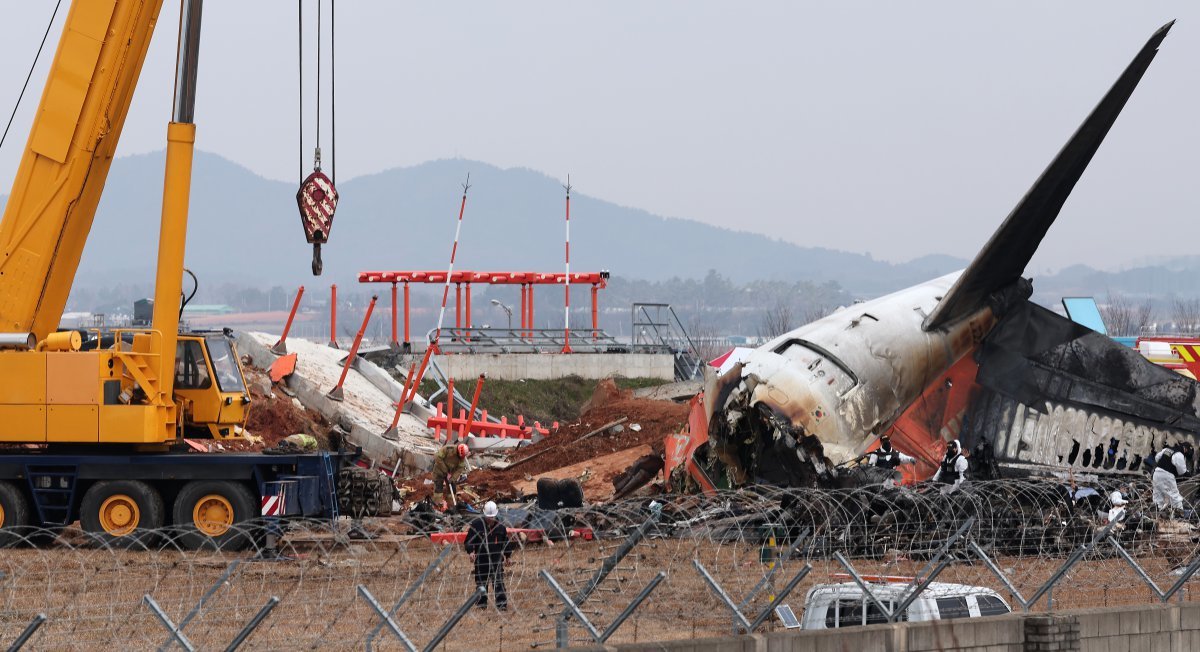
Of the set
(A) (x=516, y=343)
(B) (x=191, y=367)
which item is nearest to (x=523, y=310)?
(A) (x=516, y=343)

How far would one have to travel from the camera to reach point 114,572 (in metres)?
19.0

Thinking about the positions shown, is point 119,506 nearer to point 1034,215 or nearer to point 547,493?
point 547,493

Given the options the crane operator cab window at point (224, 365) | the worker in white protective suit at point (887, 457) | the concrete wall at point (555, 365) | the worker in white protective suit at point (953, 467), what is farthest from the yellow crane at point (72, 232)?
the concrete wall at point (555, 365)

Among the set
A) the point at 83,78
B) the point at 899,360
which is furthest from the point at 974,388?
the point at 83,78

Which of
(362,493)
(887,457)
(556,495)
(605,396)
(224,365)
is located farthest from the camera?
(605,396)

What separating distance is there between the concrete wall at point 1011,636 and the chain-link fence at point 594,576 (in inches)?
10.6

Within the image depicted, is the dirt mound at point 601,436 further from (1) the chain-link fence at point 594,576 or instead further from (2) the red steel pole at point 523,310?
(2) the red steel pole at point 523,310

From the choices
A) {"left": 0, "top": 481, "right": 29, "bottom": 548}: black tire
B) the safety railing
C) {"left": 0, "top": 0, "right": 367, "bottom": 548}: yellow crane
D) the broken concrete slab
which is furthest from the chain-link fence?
the safety railing

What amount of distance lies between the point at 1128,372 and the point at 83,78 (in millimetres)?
20252

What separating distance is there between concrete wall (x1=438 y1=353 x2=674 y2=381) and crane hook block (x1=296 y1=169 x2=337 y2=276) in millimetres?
26648

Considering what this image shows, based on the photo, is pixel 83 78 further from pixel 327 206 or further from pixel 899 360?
pixel 899 360

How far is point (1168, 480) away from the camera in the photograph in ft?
79.9

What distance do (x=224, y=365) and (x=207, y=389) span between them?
55cm

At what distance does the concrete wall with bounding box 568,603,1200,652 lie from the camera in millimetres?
14523
